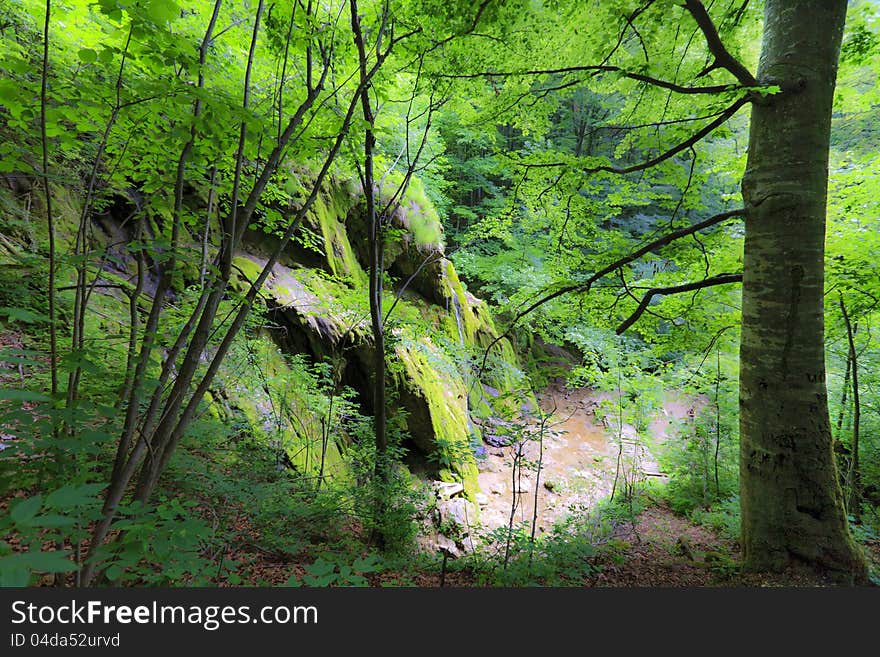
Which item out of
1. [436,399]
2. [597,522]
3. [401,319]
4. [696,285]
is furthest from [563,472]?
[696,285]

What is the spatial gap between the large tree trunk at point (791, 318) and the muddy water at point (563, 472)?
11.4 feet

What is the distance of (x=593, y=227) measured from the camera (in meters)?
4.30

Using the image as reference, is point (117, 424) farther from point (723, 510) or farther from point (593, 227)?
point (723, 510)

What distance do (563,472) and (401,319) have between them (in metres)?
6.47

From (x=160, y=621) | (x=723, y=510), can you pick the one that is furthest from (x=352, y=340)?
(x=723, y=510)

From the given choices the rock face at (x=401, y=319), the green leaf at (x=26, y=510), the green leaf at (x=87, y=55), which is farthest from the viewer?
the rock face at (x=401, y=319)

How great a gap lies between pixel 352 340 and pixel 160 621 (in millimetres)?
5195

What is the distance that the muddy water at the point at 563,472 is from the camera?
723 centimetres

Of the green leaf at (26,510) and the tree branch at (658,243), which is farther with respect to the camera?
the tree branch at (658,243)

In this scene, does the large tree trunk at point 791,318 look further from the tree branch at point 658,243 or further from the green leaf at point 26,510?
the green leaf at point 26,510

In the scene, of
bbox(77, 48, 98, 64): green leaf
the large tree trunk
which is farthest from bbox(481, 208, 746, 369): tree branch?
bbox(77, 48, 98, 64): green leaf

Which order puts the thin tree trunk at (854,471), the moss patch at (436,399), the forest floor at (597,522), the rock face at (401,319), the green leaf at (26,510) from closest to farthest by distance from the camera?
the green leaf at (26,510) < the forest floor at (597,522) < the thin tree trunk at (854,471) < the rock face at (401,319) < the moss patch at (436,399)

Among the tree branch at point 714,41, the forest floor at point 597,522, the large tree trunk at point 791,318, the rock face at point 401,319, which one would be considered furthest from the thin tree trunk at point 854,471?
the rock face at point 401,319

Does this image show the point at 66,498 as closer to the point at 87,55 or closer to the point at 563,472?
the point at 87,55
